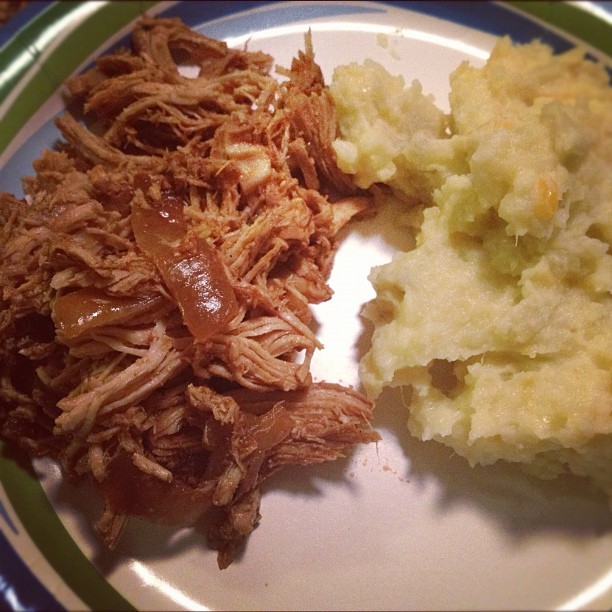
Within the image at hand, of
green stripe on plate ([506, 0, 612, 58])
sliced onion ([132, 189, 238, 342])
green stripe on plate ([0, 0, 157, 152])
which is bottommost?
sliced onion ([132, 189, 238, 342])

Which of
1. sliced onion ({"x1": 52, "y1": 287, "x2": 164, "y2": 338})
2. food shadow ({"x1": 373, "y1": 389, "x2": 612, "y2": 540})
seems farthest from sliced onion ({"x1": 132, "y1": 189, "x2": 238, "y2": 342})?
food shadow ({"x1": 373, "y1": 389, "x2": 612, "y2": 540})

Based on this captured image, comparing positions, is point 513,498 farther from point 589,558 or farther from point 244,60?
point 244,60

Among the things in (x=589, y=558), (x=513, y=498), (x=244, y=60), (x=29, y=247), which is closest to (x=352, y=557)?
(x=513, y=498)

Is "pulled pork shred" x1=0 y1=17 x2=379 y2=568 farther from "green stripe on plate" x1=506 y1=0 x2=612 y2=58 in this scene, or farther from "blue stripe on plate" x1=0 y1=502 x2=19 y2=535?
"green stripe on plate" x1=506 y1=0 x2=612 y2=58

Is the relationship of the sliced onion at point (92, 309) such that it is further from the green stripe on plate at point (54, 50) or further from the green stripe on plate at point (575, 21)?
the green stripe on plate at point (575, 21)

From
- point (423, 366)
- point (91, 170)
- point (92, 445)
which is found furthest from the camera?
point (91, 170)

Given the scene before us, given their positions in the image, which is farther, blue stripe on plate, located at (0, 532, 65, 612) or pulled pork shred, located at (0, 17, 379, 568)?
pulled pork shred, located at (0, 17, 379, 568)

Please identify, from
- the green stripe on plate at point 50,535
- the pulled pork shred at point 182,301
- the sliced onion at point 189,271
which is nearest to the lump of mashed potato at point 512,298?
the pulled pork shred at point 182,301
